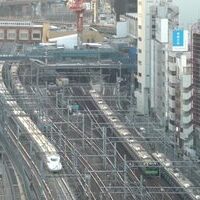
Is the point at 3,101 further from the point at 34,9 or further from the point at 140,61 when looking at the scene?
the point at 34,9

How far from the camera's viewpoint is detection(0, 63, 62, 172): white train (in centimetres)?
1069

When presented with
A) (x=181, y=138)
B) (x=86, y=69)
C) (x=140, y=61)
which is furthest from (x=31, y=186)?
(x=86, y=69)

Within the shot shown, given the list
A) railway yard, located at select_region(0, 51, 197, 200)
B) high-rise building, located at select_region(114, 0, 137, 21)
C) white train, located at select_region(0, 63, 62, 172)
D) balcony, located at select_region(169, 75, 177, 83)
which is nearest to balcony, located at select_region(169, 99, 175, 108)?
balcony, located at select_region(169, 75, 177, 83)

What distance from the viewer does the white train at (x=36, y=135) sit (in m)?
10.7

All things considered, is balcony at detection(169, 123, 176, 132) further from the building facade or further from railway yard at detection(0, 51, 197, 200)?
the building facade

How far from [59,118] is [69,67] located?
12.9 feet

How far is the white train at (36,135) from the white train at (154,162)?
1097mm

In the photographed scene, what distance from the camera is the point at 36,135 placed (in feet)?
40.0

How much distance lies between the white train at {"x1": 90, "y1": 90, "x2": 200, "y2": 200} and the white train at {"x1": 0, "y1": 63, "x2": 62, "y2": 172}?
1097 millimetres

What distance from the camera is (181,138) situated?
12094 mm

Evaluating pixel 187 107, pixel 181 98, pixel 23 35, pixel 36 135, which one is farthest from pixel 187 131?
pixel 23 35

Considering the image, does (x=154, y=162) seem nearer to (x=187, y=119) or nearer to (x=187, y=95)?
(x=187, y=119)

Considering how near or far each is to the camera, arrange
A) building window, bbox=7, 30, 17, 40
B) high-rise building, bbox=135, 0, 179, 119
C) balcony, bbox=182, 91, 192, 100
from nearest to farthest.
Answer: balcony, bbox=182, 91, 192, 100 → high-rise building, bbox=135, 0, 179, 119 → building window, bbox=7, 30, 17, 40

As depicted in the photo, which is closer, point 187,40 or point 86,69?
point 187,40
